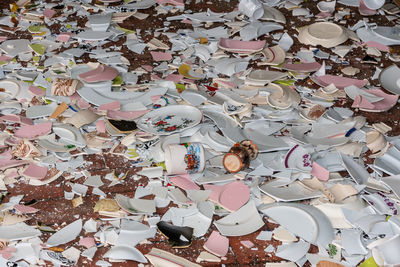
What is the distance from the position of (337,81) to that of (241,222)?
1017 millimetres

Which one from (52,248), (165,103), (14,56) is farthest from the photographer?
(14,56)

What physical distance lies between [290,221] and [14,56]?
169 centimetres

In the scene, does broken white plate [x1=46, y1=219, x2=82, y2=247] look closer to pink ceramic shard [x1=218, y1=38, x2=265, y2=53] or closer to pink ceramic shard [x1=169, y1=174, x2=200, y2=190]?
pink ceramic shard [x1=169, y1=174, x2=200, y2=190]

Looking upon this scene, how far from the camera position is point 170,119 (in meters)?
Answer: 2.25

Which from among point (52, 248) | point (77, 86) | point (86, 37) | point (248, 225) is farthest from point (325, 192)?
point (86, 37)

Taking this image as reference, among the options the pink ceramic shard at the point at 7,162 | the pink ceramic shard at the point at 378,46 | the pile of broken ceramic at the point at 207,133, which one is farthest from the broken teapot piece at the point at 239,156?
the pink ceramic shard at the point at 378,46

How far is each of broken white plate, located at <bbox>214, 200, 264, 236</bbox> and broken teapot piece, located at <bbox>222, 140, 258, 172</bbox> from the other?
6.3 inches

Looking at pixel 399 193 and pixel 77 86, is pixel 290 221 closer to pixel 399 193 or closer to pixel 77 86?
pixel 399 193

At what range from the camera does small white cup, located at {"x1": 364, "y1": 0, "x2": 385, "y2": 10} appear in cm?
315

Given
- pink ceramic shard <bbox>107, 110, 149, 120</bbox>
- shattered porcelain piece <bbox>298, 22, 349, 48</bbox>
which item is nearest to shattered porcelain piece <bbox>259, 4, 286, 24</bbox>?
shattered porcelain piece <bbox>298, 22, 349, 48</bbox>

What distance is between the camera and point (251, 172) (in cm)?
200

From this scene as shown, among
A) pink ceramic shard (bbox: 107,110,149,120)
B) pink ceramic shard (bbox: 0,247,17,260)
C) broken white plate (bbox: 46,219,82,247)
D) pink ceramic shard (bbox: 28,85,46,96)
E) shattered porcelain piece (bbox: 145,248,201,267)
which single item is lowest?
shattered porcelain piece (bbox: 145,248,201,267)

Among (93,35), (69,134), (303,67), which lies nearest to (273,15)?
(303,67)

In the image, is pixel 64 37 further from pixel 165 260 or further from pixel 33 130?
pixel 165 260
